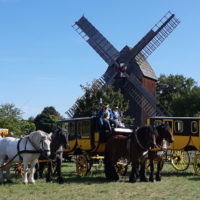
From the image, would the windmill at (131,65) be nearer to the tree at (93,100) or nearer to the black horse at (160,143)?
the tree at (93,100)

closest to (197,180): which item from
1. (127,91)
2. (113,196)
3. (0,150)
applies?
(113,196)

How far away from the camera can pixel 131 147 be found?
1330cm

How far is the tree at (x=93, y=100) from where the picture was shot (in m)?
33.7

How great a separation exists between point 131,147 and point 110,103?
21.6m

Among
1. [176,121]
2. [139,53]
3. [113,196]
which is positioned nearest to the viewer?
[113,196]

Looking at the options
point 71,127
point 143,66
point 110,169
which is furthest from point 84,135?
point 143,66

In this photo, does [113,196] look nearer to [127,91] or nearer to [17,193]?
[17,193]

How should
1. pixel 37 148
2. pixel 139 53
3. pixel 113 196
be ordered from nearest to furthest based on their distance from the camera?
pixel 113 196, pixel 37 148, pixel 139 53

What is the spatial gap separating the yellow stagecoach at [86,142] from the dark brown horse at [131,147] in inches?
34.1

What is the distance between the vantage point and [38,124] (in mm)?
77062

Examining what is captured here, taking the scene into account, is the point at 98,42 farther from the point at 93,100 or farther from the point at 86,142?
the point at 86,142

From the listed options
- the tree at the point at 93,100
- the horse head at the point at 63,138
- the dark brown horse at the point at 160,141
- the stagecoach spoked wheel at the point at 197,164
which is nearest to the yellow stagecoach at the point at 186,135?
the stagecoach spoked wheel at the point at 197,164

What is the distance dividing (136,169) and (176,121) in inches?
165

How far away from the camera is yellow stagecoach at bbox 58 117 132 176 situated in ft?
49.7
